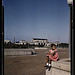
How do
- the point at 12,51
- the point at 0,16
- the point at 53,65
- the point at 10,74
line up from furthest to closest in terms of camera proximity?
the point at 12,51 < the point at 10,74 < the point at 53,65 < the point at 0,16

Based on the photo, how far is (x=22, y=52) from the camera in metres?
14.9

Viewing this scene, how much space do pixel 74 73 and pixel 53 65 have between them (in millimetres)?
2010

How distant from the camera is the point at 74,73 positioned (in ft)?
6.29

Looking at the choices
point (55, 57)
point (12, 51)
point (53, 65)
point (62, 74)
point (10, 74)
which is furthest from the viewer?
point (12, 51)

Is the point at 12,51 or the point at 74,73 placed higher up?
the point at 74,73

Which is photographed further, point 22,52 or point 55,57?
point 22,52

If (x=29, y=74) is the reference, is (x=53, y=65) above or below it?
above

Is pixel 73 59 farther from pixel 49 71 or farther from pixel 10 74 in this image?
pixel 10 74

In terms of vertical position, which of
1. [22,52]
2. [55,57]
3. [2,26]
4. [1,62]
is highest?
[2,26]

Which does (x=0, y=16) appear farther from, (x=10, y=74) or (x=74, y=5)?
(x=10, y=74)

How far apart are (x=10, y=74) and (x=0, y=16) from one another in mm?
4257

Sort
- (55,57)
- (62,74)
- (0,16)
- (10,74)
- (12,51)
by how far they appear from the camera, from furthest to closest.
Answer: (12,51) < (10,74) < (55,57) < (62,74) < (0,16)

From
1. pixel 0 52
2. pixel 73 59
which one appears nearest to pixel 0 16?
pixel 0 52

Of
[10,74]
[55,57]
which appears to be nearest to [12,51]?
[10,74]
